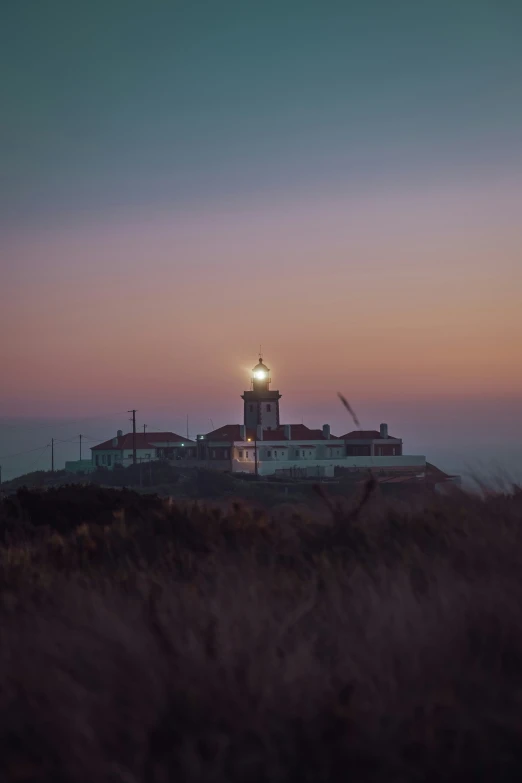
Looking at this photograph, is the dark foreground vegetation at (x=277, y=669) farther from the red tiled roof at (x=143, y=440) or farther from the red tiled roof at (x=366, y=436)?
the red tiled roof at (x=143, y=440)

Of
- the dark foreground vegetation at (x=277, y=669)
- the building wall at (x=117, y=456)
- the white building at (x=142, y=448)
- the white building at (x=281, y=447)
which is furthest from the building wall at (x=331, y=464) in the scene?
the dark foreground vegetation at (x=277, y=669)

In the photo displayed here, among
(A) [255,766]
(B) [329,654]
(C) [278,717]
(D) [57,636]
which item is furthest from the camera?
(D) [57,636]

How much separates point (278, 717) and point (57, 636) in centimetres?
193

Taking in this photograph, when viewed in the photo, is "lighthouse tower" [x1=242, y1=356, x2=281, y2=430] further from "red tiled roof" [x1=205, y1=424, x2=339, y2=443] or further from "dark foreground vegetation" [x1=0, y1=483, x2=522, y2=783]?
"dark foreground vegetation" [x1=0, y1=483, x2=522, y2=783]

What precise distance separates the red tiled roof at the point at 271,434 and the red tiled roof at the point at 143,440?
35.9 ft

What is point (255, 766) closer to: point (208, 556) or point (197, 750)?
point (197, 750)

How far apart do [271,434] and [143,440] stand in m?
20.7

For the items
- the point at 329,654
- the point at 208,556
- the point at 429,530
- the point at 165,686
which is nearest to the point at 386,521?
the point at 429,530

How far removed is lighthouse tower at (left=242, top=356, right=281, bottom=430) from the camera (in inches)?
4154

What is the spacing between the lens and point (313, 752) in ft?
13.4

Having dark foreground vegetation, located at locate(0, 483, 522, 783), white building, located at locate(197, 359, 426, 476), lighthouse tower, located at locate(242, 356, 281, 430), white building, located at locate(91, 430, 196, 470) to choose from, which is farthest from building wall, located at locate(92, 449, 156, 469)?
dark foreground vegetation, located at locate(0, 483, 522, 783)

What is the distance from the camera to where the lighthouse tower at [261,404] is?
10550 cm

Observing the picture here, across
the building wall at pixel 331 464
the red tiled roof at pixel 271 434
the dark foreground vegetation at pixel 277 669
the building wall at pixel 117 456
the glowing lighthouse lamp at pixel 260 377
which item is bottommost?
the dark foreground vegetation at pixel 277 669

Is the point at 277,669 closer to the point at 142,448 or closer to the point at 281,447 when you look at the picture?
the point at 281,447
